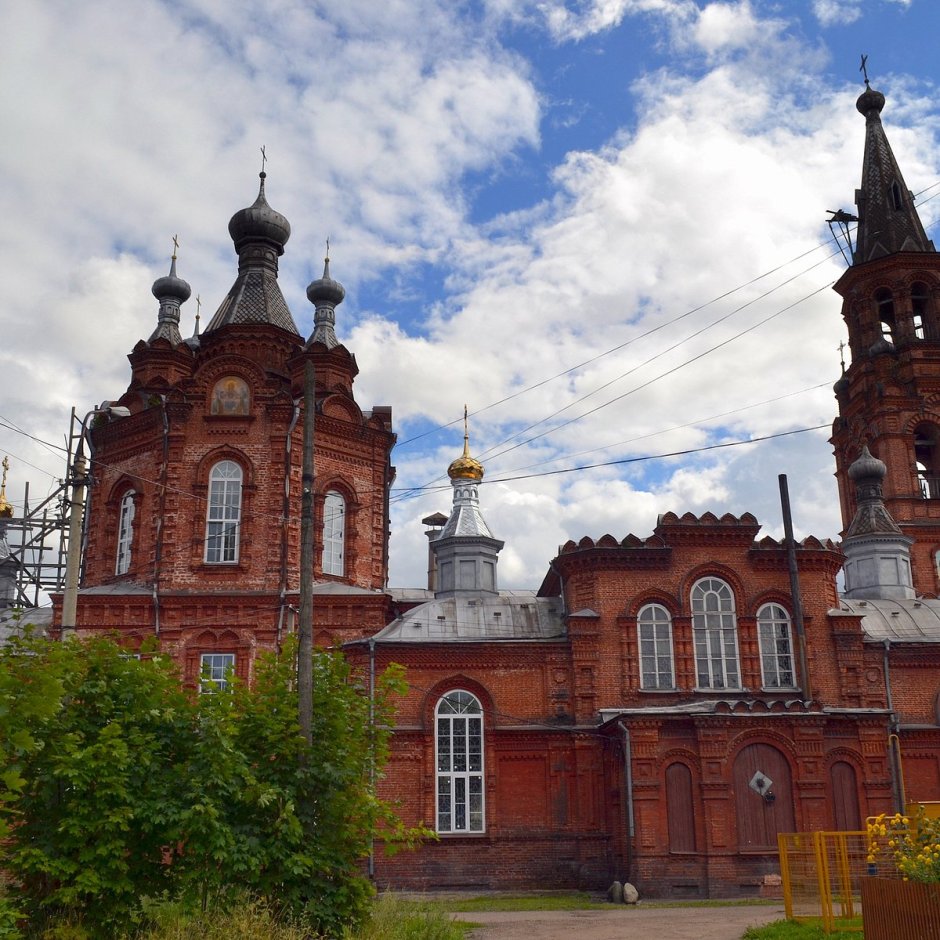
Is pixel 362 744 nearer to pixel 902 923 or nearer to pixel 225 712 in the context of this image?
pixel 225 712

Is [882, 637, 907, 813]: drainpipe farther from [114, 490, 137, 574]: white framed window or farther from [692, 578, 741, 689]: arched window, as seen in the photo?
[114, 490, 137, 574]: white framed window

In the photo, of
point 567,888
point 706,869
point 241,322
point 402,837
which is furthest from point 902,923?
point 241,322

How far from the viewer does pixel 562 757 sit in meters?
22.6

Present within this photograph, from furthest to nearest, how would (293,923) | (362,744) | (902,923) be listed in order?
1. (362,744)
2. (293,923)
3. (902,923)

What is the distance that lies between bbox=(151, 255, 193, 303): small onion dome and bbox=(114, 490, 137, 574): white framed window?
7.94 meters

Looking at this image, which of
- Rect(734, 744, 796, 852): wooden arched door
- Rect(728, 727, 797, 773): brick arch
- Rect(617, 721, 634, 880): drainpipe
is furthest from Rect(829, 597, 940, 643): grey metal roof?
Rect(617, 721, 634, 880): drainpipe

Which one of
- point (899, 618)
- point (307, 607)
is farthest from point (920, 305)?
point (307, 607)

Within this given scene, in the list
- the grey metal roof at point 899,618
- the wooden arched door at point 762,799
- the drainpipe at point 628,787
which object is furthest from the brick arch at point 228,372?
the grey metal roof at point 899,618

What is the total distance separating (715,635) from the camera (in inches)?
931

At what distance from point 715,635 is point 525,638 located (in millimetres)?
4363

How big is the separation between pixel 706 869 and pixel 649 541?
725cm

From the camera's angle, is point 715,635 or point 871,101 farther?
point 871,101

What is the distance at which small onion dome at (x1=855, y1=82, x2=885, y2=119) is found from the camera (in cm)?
4162

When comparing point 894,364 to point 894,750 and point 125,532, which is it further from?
point 125,532
